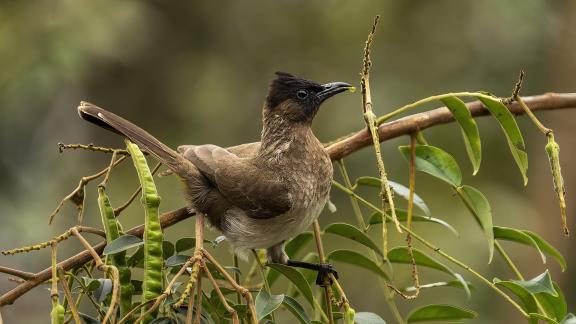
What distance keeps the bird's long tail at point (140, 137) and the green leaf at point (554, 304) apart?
122cm

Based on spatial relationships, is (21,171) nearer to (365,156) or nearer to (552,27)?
(365,156)

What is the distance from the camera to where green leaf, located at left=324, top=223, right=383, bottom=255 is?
229 centimetres

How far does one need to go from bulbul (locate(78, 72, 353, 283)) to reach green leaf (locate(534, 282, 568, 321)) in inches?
→ 27.8

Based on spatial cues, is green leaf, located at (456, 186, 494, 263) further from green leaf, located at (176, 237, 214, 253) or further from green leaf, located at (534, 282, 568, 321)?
green leaf, located at (176, 237, 214, 253)

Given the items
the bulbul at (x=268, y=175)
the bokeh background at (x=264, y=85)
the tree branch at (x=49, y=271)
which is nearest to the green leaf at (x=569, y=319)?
the bulbul at (x=268, y=175)

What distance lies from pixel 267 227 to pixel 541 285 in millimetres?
1040

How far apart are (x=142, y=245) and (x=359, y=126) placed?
12.2ft

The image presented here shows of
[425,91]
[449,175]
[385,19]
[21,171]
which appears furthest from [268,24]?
[449,175]

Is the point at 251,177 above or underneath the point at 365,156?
underneath

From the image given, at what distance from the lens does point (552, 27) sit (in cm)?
602

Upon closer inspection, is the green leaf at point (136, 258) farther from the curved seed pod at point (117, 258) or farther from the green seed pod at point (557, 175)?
the green seed pod at point (557, 175)

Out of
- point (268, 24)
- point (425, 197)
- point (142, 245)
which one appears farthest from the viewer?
point (268, 24)

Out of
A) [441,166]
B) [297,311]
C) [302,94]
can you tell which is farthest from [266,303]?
[302,94]

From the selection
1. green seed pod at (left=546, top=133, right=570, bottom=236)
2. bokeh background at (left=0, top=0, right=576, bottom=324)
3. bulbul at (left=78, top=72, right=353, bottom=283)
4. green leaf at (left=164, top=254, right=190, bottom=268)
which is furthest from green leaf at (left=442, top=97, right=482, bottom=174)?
bokeh background at (left=0, top=0, right=576, bottom=324)
